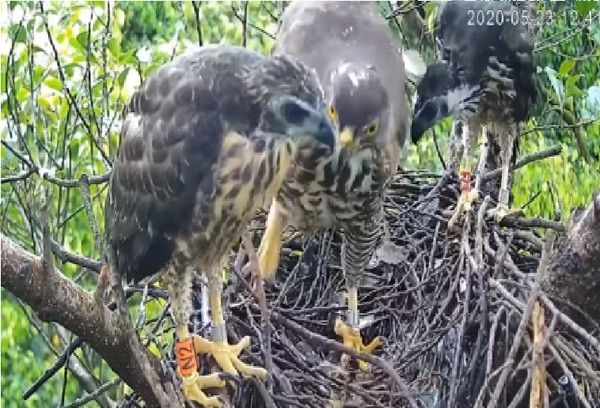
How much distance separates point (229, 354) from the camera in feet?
7.09

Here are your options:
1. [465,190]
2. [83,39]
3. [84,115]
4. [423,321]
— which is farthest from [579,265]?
[84,115]

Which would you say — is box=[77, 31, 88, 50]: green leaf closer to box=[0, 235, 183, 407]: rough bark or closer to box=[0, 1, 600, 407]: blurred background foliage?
box=[0, 1, 600, 407]: blurred background foliage

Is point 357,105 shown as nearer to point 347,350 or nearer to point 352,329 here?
point 347,350

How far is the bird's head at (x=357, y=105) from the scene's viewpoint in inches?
81.6

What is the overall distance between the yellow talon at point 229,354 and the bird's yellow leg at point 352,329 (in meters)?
0.41

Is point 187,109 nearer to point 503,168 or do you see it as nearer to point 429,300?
point 429,300

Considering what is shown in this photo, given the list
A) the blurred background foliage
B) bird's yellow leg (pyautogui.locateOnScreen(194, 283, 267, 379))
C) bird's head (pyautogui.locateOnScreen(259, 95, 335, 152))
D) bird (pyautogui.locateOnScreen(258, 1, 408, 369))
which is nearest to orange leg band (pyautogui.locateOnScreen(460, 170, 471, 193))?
the blurred background foliage

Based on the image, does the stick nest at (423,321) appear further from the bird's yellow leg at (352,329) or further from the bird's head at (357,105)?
the bird's head at (357,105)

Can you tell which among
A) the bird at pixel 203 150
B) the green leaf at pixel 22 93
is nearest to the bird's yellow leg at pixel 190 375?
the bird at pixel 203 150

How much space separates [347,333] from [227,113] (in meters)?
0.86

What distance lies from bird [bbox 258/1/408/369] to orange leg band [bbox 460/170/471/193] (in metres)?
0.47

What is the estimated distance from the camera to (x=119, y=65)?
105 inches

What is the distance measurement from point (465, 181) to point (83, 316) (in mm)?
1626

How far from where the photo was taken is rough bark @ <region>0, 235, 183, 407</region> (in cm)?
144
